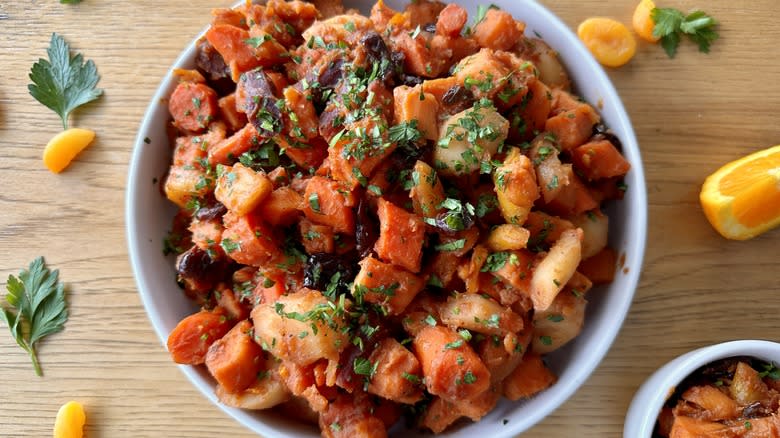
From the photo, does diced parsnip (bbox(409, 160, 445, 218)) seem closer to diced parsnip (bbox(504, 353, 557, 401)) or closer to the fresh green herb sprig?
diced parsnip (bbox(504, 353, 557, 401))

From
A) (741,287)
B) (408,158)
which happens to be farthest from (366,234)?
(741,287)

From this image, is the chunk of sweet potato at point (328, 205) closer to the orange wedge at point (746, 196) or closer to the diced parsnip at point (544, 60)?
the diced parsnip at point (544, 60)

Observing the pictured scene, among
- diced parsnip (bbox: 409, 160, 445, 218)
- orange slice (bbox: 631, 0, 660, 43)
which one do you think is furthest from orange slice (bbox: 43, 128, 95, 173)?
orange slice (bbox: 631, 0, 660, 43)

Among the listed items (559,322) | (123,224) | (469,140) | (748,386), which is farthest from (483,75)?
(123,224)

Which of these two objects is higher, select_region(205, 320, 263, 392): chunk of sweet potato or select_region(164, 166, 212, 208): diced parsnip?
select_region(164, 166, 212, 208): diced parsnip

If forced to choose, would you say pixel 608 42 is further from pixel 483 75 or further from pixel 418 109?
pixel 418 109

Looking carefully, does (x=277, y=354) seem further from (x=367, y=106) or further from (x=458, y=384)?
(x=367, y=106)

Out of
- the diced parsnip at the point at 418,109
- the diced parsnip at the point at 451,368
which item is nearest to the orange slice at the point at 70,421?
the diced parsnip at the point at 451,368
